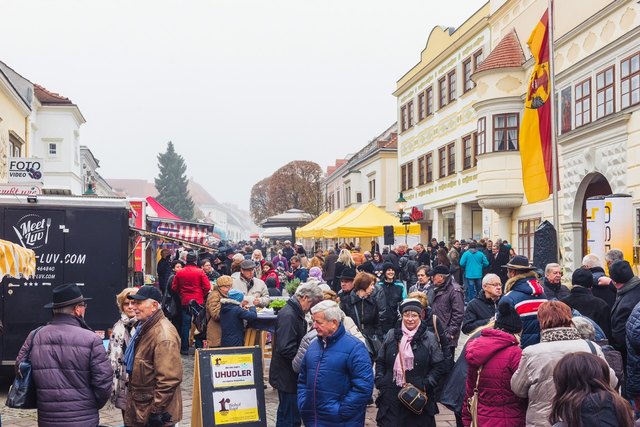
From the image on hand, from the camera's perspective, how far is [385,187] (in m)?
46.1

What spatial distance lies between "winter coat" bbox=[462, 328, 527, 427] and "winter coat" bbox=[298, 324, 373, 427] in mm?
831

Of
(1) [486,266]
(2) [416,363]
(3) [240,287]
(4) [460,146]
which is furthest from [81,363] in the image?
(4) [460,146]

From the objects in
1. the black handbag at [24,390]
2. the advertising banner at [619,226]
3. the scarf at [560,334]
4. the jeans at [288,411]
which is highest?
the advertising banner at [619,226]

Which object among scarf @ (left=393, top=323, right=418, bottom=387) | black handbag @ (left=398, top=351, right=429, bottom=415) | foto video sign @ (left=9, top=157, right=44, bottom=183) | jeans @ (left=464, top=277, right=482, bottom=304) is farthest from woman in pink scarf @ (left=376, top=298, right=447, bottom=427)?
jeans @ (left=464, top=277, right=482, bottom=304)

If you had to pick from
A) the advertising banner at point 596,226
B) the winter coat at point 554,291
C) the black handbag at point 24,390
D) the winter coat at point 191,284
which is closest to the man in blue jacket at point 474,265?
the advertising banner at point 596,226

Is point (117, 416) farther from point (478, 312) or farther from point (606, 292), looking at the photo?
point (606, 292)

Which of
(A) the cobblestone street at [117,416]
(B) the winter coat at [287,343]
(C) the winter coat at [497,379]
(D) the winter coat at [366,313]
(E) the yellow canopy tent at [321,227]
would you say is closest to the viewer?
(C) the winter coat at [497,379]

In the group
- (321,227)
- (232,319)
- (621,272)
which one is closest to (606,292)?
(621,272)

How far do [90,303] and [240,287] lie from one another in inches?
88.1

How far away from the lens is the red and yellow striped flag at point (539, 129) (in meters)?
14.9

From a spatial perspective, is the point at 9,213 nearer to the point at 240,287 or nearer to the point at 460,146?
the point at 240,287

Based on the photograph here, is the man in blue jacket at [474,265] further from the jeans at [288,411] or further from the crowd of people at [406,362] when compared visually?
the jeans at [288,411]

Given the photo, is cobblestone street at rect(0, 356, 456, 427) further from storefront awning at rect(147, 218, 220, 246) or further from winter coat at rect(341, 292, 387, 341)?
storefront awning at rect(147, 218, 220, 246)

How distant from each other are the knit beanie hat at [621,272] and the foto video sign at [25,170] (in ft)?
34.4
